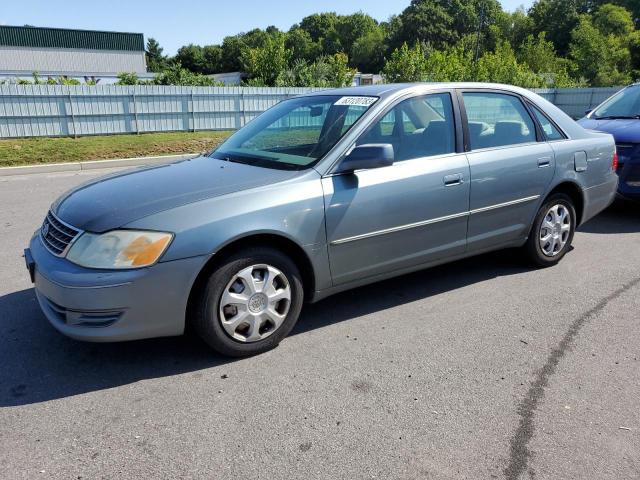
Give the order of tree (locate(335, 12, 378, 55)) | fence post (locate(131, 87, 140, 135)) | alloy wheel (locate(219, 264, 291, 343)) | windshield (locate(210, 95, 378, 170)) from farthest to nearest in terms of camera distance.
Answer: tree (locate(335, 12, 378, 55)) < fence post (locate(131, 87, 140, 135)) < windshield (locate(210, 95, 378, 170)) < alloy wheel (locate(219, 264, 291, 343))

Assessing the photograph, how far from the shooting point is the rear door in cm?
418

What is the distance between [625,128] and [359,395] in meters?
5.77

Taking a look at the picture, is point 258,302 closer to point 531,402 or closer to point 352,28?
point 531,402

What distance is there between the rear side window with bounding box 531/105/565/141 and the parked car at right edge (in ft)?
7.29

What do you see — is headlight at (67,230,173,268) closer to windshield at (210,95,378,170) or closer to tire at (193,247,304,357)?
tire at (193,247,304,357)

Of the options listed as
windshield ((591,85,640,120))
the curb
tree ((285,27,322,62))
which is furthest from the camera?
tree ((285,27,322,62))

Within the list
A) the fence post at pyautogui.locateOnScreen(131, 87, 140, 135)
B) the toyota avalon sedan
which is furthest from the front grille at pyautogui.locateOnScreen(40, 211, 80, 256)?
the fence post at pyautogui.locateOnScreen(131, 87, 140, 135)

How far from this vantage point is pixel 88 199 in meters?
3.37

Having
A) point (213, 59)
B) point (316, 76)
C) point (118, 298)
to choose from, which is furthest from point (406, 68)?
point (213, 59)

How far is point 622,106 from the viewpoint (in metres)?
7.59

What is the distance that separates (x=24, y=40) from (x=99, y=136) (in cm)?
4317

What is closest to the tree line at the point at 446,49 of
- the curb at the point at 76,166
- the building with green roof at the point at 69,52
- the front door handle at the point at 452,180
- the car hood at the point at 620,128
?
the building with green roof at the point at 69,52

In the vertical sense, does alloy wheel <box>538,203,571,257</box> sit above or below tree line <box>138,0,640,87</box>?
below

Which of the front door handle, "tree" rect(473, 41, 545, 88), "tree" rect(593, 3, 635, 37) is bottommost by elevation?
the front door handle
